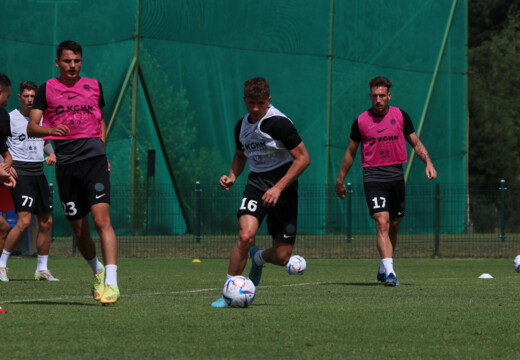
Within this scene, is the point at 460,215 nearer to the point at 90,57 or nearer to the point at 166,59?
the point at 166,59

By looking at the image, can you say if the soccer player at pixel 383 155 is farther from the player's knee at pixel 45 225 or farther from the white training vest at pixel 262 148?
the player's knee at pixel 45 225

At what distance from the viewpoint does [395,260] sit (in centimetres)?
1773

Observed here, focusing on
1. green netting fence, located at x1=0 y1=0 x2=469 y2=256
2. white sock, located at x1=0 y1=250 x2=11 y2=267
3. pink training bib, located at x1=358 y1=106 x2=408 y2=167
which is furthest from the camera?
green netting fence, located at x1=0 y1=0 x2=469 y2=256

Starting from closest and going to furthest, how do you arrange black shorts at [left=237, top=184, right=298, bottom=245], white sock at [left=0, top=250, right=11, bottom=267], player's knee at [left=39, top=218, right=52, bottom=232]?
black shorts at [left=237, top=184, right=298, bottom=245] → white sock at [left=0, top=250, right=11, bottom=267] → player's knee at [left=39, top=218, right=52, bottom=232]

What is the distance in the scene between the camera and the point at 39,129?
784 centimetres

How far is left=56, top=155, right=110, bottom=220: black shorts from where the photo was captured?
798 centimetres

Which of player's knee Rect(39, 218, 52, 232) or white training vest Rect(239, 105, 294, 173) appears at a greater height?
white training vest Rect(239, 105, 294, 173)

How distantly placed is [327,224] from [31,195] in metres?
13.6

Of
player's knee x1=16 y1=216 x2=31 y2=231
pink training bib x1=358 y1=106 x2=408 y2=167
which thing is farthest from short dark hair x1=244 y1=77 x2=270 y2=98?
player's knee x1=16 y1=216 x2=31 y2=231

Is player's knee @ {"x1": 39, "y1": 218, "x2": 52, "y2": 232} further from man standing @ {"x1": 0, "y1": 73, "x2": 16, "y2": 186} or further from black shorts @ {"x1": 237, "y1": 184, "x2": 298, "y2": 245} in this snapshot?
black shorts @ {"x1": 237, "y1": 184, "x2": 298, "y2": 245}

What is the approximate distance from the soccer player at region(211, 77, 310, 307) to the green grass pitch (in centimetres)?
54

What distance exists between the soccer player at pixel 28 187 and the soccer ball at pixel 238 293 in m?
4.09

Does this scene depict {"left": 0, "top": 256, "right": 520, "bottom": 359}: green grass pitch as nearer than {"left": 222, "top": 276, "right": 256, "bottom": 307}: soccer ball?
Yes

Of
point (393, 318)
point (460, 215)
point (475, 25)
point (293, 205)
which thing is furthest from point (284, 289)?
point (475, 25)
